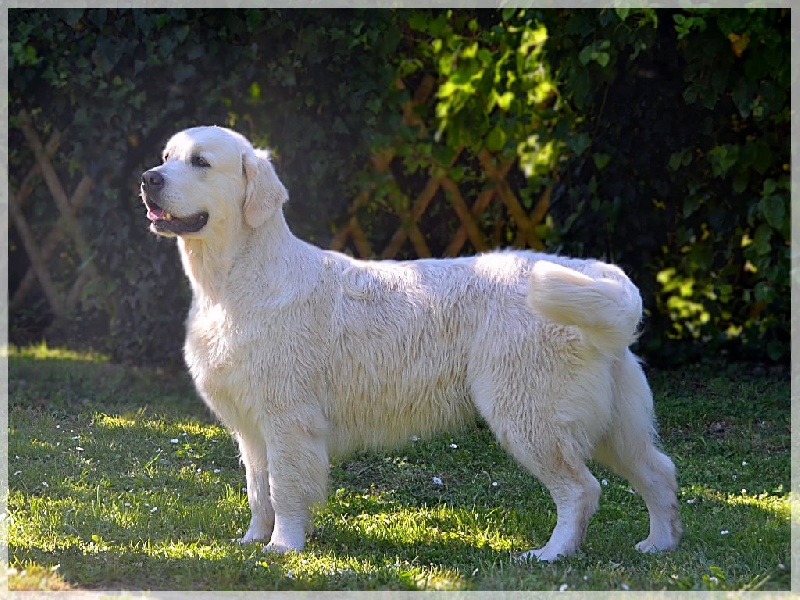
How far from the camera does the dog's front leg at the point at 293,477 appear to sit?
12.7 ft

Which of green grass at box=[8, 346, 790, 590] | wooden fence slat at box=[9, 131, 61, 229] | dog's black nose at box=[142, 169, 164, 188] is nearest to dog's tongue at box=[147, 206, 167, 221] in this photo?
dog's black nose at box=[142, 169, 164, 188]

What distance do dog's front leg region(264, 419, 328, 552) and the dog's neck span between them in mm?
581

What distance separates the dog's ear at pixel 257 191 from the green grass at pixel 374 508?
1226 millimetres

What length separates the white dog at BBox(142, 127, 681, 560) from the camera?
3781mm

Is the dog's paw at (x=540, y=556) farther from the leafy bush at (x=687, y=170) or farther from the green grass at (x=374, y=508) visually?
the leafy bush at (x=687, y=170)

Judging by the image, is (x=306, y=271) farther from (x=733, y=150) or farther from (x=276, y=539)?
(x=733, y=150)

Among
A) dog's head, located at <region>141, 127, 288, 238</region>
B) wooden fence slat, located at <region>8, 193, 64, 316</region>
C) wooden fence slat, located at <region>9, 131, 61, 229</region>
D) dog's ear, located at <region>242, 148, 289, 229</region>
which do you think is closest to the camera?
dog's head, located at <region>141, 127, 288, 238</region>

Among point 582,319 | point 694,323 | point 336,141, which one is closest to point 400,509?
point 582,319

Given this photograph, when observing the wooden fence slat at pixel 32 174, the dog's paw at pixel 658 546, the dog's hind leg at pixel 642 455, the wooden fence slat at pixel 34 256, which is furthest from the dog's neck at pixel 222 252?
the wooden fence slat at pixel 34 256

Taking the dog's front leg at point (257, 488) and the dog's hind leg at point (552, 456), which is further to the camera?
the dog's front leg at point (257, 488)

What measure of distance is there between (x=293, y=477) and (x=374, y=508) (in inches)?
28.5

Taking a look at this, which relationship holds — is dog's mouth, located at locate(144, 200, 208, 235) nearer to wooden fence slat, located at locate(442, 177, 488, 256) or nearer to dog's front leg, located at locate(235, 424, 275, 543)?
dog's front leg, located at locate(235, 424, 275, 543)

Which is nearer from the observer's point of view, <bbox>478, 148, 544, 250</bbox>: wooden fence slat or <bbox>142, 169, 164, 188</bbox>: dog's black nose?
<bbox>142, 169, 164, 188</bbox>: dog's black nose

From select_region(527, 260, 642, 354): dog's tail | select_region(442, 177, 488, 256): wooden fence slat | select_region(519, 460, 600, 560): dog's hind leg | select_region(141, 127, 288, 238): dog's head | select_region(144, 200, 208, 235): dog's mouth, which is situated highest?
select_region(141, 127, 288, 238): dog's head
